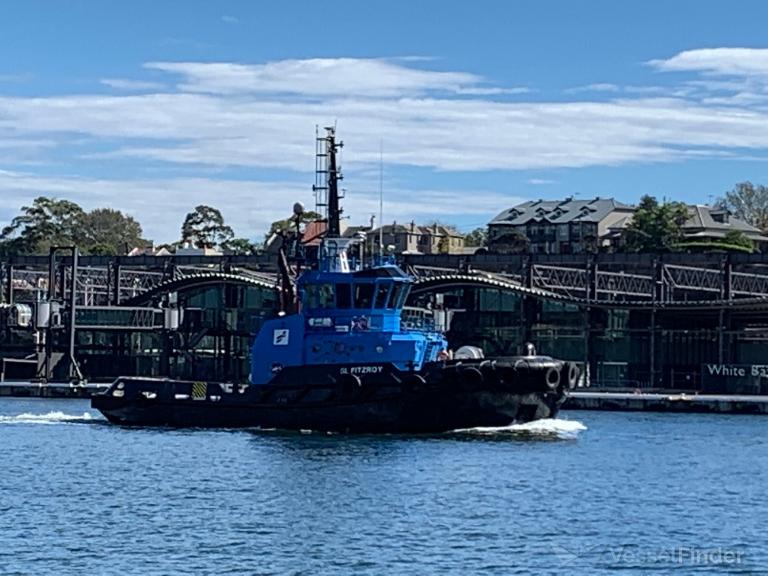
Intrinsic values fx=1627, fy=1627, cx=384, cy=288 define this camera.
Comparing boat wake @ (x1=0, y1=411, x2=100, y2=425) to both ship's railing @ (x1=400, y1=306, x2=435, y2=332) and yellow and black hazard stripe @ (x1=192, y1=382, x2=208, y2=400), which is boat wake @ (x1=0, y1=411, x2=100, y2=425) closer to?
yellow and black hazard stripe @ (x1=192, y1=382, x2=208, y2=400)

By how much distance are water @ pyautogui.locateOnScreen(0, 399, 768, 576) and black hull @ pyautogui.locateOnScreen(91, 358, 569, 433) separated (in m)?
0.89

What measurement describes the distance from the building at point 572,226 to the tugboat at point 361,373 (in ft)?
392

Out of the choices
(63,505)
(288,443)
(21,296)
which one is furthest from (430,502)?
(21,296)

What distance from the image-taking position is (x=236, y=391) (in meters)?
69.5

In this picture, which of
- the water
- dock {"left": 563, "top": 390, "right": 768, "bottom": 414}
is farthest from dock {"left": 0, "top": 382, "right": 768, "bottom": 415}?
the water

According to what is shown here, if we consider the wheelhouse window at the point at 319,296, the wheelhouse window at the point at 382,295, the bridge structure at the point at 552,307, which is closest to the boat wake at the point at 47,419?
the wheelhouse window at the point at 319,296

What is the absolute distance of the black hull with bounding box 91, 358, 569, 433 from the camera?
6384cm

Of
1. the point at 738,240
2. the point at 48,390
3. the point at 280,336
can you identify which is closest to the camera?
the point at 280,336

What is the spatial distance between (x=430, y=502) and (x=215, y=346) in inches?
3188

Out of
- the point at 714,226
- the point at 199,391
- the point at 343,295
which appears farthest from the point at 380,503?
the point at 714,226

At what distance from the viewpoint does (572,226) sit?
194 meters

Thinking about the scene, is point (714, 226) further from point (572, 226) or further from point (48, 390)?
point (48, 390)

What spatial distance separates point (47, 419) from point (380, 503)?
35.6m

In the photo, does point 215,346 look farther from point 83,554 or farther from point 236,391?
point 83,554
